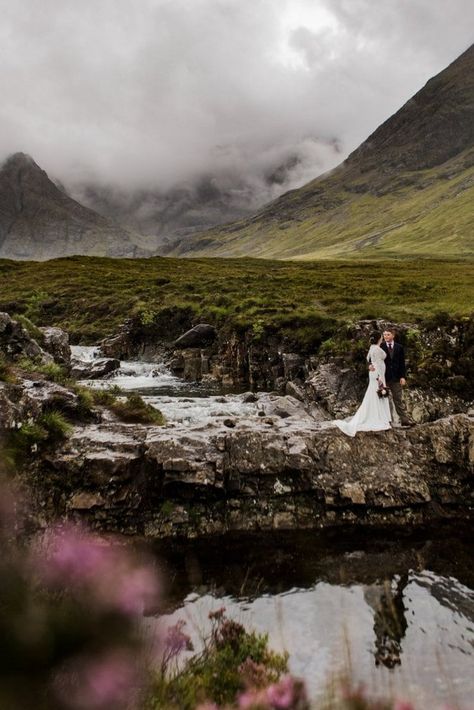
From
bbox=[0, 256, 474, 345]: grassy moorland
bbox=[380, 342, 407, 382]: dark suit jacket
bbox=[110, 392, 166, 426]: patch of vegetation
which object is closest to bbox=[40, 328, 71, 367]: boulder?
bbox=[0, 256, 474, 345]: grassy moorland

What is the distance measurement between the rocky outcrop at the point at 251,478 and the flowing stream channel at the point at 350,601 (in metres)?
0.69

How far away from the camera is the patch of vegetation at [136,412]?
12836 mm

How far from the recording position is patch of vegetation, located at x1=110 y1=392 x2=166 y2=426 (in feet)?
42.1

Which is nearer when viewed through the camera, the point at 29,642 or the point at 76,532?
the point at 29,642

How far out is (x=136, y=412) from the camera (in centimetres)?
1316

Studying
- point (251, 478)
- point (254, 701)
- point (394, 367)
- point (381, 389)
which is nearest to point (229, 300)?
point (394, 367)

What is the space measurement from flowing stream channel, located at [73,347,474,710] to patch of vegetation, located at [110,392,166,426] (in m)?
4.85

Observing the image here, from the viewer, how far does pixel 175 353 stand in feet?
102

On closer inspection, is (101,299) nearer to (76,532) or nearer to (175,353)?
(175,353)

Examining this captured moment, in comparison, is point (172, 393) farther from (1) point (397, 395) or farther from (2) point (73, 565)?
(2) point (73, 565)

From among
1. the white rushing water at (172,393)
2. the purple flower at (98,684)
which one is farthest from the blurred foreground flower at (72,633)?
the white rushing water at (172,393)

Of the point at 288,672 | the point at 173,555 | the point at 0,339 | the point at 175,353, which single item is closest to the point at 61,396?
the point at 173,555

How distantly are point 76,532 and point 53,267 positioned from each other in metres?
74.6

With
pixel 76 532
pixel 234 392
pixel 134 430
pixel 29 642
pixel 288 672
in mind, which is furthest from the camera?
pixel 234 392
